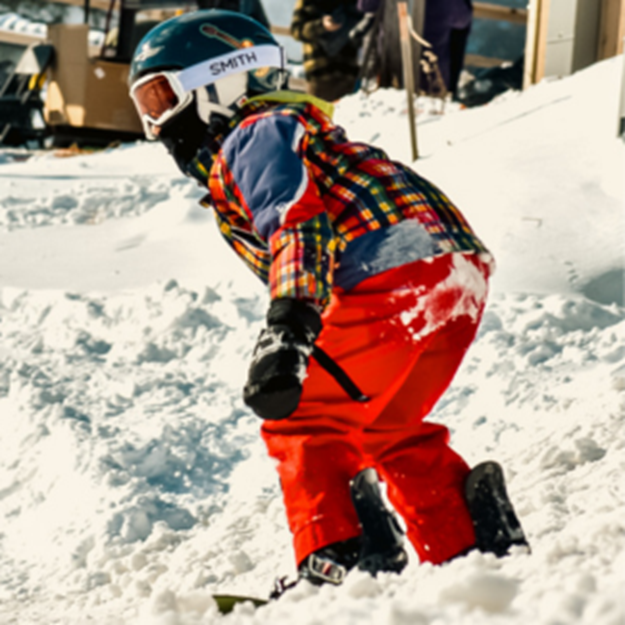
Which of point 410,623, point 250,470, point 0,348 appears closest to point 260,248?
point 410,623

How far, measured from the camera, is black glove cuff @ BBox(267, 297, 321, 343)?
1951 millimetres

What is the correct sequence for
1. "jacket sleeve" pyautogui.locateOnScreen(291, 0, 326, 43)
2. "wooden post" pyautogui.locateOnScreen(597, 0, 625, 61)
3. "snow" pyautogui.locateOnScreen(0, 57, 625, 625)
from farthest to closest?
"jacket sleeve" pyautogui.locateOnScreen(291, 0, 326, 43) < "wooden post" pyautogui.locateOnScreen(597, 0, 625, 61) < "snow" pyautogui.locateOnScreen(0, 57, 625, 625)

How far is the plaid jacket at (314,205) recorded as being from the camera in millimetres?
2047

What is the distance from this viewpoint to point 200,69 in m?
2.48

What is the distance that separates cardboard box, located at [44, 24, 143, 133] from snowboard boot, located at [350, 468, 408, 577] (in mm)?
9777

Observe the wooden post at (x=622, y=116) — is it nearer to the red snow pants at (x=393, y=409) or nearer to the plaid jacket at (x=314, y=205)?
the plaid jacket at (x=314, y=205)

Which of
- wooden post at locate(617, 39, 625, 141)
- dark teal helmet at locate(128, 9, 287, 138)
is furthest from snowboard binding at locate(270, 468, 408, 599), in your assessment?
wooden post at locate(617, 39, 625, 141)

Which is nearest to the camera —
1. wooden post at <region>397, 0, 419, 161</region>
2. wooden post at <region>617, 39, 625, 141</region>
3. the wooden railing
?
wooden post at <region>617, 39, 625, 141</region>

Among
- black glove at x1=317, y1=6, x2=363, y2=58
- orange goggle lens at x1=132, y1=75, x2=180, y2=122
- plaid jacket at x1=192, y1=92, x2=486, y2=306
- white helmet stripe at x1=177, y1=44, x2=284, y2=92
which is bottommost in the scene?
black glove at x1=317, y1=6, x2=363, y2=58

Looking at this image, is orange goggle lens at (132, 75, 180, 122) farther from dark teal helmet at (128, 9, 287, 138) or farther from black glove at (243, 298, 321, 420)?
black glove at (243, 298, 321, 420)

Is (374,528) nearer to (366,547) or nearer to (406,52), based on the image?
(366,547)

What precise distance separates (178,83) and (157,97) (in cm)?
8

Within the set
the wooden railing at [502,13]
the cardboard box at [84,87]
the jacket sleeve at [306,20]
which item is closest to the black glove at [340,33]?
the jacket sleeve at [306,20]

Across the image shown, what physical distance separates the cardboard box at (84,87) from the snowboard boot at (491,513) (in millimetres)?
9764
